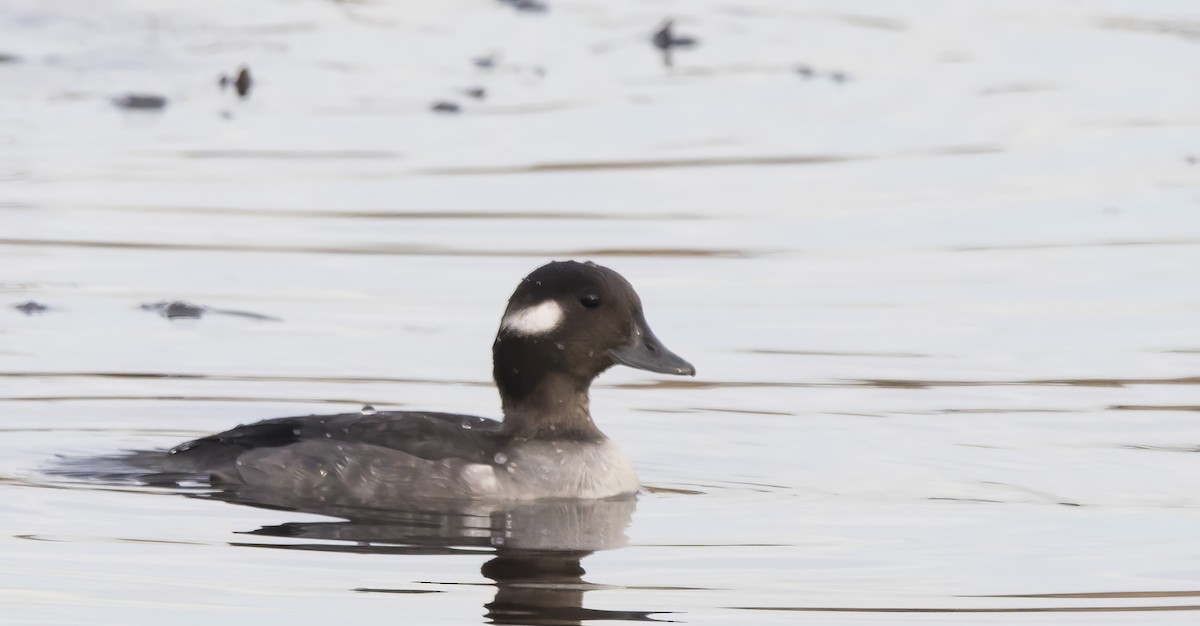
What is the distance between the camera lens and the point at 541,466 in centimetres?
984

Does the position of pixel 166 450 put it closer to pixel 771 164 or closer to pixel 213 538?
pixel 213 538

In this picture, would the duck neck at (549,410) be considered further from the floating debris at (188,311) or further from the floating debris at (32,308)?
the floating debris at (32,308)

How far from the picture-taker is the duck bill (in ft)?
A: 32.8

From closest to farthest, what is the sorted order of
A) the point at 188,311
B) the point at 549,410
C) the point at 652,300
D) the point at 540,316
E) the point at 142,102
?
the point at 540,316
the point at 549,410
the point at 188,311
the point at 652,300
the point at 142,102

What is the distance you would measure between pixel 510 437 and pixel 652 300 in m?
3.63

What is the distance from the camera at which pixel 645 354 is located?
10031 mm

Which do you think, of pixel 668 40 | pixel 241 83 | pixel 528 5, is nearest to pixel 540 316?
pixel 241 83

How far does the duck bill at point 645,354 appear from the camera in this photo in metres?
9.98

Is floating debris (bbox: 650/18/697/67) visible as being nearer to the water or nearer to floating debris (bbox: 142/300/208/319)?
the water

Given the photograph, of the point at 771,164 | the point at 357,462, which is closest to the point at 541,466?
the point at 357,462

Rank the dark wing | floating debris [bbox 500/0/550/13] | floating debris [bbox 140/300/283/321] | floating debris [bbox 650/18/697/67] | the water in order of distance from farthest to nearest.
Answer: floating debris [bbox 500/0/550/13] → floating debris [bbox 650/18/697/67] → floating debris [bbox 140/300/283/321] → the dark wing → the water

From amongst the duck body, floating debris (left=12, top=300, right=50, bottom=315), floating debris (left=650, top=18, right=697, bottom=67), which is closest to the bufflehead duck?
the duck body

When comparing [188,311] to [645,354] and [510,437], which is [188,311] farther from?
[645,354]

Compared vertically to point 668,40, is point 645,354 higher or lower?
lower
